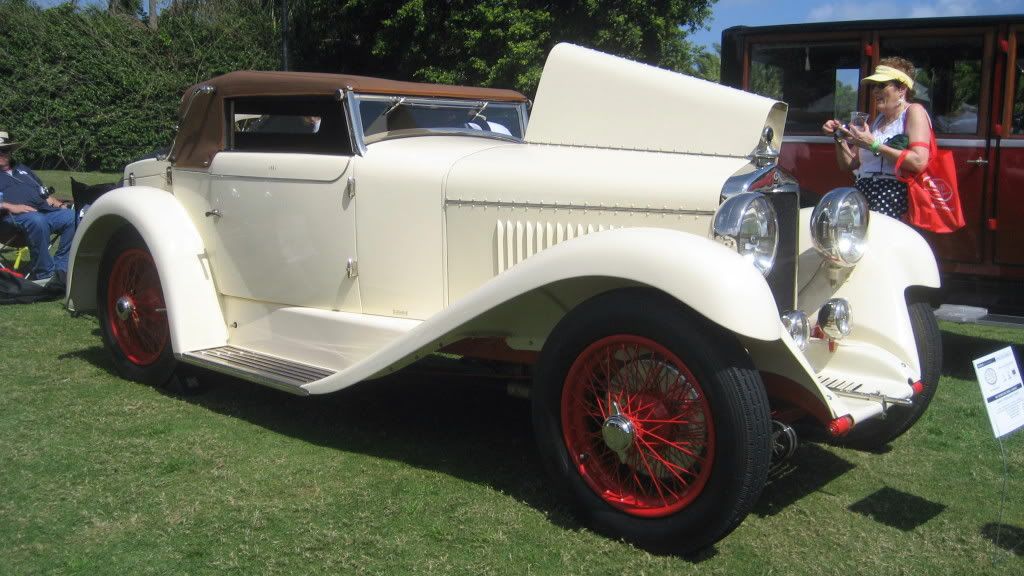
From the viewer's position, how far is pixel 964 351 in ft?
20.2

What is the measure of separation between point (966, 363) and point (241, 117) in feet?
15.5

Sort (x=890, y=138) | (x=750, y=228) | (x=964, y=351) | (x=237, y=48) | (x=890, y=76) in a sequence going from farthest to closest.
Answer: (x=237, y=48) → (x=964, y=351) → (x=890, y=138) → (x=890, y=76) → (x=750, y=228)

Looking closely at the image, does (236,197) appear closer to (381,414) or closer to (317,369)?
(317,369)

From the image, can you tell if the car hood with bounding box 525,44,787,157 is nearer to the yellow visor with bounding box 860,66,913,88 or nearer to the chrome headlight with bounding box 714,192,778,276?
the chrome headlight with bounding box 714,192,778,276

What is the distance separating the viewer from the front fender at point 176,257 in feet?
14.8

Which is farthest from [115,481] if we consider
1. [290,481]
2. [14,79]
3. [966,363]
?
[14,79]

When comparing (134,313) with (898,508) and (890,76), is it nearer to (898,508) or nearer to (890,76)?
(898,508)

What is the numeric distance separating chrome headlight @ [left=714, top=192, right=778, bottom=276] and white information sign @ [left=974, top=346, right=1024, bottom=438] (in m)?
0.80

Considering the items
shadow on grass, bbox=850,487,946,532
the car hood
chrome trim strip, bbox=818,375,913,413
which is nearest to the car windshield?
the car hood

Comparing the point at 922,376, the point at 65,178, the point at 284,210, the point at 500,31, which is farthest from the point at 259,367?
the point at 65,178

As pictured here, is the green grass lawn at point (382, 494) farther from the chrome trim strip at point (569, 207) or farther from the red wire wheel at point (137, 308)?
the chrome trim strip at point (569, 207)

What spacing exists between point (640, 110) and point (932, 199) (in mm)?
2268

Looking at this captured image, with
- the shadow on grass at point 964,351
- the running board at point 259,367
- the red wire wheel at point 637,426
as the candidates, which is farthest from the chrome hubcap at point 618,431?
the shadow on grass at point 964,351

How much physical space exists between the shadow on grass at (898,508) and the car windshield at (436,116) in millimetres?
2411
